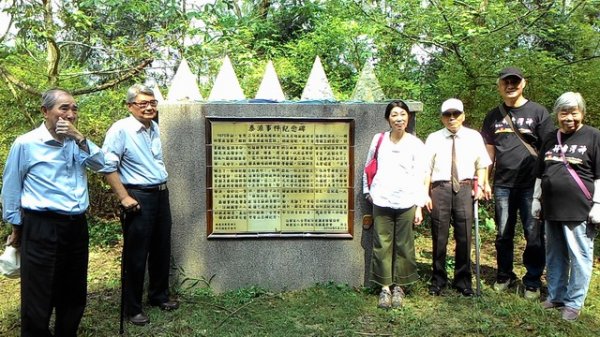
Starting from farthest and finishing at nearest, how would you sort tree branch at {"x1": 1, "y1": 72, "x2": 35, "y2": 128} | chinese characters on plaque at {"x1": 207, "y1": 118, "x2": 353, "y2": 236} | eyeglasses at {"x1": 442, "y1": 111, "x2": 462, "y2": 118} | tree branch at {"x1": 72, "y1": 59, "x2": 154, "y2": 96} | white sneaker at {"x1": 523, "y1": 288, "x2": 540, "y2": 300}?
1. tree branch at {"x1": 72, "y1": 59, "x2": 154, "y2": 96}
2. tree branch at {"x1": 1, "y1": 72, "x2": 35, "y2": 128}
3. chinese characters on plaque at {"x1": 207, "y1": 118, "x2": 353, "y2": 236}
4. white sneaker at {"x1": 523, "y1": 288, "x2": 540, "y2": 300}
5. eyeglasses at {"x1": 442, "y1": 111, "x2": 462, "y2": 118}

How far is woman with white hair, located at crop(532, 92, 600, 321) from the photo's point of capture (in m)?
3.64

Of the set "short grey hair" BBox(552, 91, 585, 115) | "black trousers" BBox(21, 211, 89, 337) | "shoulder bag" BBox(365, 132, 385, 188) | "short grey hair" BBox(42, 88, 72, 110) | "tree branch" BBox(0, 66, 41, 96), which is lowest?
"black trousers" BBox(21, 211, 89, 337)

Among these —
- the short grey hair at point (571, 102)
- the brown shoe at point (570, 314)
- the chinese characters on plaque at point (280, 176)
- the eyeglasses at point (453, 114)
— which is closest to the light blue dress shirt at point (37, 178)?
the chinese characters on plaque at point (280, 176)

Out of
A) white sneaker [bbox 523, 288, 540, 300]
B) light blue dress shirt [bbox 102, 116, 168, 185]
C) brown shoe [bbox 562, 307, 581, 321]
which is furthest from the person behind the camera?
white sneaker [bbox 523, 288, 540, 300]

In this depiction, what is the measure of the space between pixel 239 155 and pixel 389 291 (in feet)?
5.95

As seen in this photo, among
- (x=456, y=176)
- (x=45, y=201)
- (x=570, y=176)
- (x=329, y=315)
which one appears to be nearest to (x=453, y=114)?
(x=456, y=176)

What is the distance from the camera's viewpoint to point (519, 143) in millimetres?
4203

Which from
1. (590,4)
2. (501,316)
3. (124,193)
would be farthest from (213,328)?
(590,4)

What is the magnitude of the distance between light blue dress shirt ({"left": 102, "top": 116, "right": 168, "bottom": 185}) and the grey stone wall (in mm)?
630

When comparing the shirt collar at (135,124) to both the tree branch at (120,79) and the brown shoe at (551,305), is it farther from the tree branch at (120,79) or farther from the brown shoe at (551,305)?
the brown shoe at (551,305)

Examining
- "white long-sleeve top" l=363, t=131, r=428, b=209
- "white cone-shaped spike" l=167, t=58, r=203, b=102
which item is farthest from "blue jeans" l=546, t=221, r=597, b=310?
"white cone-shaped spike" l=167, t=58, r=203, b=102

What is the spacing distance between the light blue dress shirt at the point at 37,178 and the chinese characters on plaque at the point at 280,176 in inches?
59.9

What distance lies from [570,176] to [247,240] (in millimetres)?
2772

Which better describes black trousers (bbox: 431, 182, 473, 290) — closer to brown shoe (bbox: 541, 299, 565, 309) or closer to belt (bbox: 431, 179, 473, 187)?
belt (bbox: 431, 179, 473, 187)
